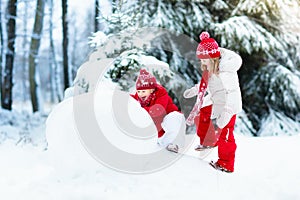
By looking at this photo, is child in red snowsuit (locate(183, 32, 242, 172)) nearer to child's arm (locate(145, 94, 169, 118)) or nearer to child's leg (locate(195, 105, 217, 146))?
child's leg (locate(195, 105, 217, 146))

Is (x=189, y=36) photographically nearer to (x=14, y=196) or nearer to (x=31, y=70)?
(x=14, y=196)

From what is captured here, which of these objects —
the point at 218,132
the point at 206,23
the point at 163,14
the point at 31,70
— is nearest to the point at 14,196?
the point at 218,132

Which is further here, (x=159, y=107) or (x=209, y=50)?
(x=159, y=107)

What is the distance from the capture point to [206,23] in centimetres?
800

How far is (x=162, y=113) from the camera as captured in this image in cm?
401

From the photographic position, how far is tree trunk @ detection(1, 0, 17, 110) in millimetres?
13828

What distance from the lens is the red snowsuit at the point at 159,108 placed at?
3988 millimetres

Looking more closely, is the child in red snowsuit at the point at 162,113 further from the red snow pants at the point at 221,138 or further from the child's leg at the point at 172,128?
the red snow pants at the point at 221,138

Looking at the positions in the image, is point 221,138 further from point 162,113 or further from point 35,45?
point 35,45

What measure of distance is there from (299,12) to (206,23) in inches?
73.9

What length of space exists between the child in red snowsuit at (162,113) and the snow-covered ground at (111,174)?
5.0 inches

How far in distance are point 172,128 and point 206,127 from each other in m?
0.35

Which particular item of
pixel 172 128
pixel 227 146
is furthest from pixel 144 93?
pixel 227 146

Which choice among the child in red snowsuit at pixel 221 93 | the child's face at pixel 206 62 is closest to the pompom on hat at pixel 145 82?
the child in red snowsuit at pixel 221 93
